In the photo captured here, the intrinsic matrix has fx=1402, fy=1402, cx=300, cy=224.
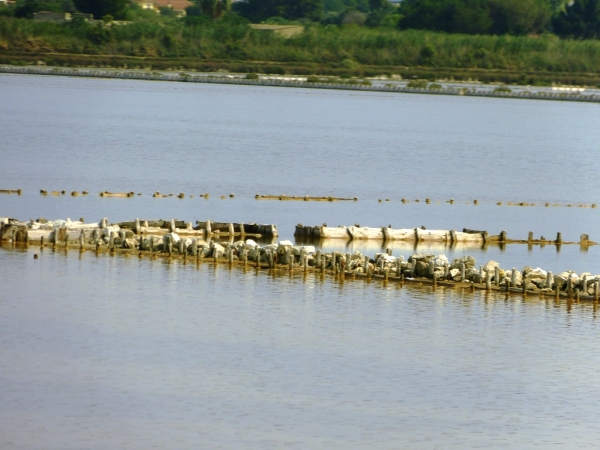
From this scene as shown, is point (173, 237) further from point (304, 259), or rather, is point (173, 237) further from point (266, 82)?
point (266, 82)

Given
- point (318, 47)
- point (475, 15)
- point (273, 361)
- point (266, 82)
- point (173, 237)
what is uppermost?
point (475, 15)

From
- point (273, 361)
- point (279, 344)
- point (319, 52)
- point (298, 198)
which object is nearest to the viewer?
point (273, 361)

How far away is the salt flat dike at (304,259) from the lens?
105 ft

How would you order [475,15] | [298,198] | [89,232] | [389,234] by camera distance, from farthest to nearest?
[475,15] → [298,198] → [389,234] → [89,232]

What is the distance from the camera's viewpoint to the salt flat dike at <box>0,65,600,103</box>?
465 ft

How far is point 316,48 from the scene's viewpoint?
15962 centimetres

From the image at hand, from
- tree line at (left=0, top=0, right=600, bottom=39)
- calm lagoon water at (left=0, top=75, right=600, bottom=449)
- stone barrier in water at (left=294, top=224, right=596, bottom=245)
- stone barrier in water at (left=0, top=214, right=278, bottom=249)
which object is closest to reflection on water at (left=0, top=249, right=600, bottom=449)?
calm lagoon water at (left=0, top=75, right=600, bottom=449)

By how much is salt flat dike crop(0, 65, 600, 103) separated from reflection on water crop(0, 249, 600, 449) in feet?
361

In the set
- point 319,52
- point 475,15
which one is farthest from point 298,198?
point 475,15

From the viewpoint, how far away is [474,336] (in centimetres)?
2900

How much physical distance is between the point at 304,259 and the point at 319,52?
128 metres

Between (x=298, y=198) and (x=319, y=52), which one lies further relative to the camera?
(x=319, y=52)

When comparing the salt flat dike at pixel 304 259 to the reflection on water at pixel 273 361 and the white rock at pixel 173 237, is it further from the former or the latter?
the reflection on water at pixel 273 361

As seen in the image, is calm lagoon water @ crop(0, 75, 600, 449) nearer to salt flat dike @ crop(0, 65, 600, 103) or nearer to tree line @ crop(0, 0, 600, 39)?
salt flat dike @ crop(0, 65, 600, 103)
